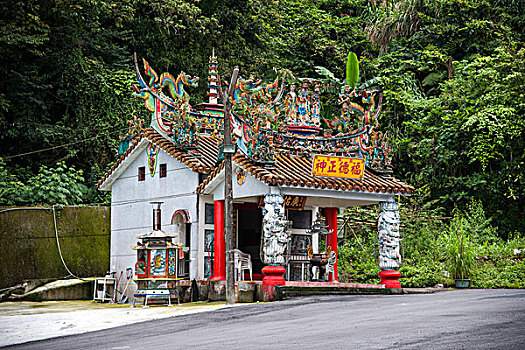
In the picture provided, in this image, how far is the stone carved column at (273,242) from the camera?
51.2 feet

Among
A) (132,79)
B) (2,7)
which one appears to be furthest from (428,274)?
(2,7)

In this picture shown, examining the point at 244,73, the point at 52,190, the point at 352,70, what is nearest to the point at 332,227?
the point at 52,190

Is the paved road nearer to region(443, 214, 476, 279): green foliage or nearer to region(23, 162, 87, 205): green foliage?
region(443, 214, 476, 279): green foliage

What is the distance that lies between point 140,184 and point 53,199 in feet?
13.7

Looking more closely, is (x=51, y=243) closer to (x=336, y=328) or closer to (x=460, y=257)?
(x=460, y=257)

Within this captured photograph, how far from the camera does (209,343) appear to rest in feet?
31.0

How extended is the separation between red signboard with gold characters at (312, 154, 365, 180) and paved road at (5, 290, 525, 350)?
3427mm

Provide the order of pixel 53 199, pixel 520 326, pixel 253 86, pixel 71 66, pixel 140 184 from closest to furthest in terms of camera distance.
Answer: pixel 520 326 → pixel 253 86 → pixel 140 184 → pixel 53 199 → pixel 71 66

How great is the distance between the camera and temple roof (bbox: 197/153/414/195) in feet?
52.0

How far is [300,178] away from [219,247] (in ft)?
8.91

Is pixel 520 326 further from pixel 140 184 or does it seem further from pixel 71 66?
pixel 71 66

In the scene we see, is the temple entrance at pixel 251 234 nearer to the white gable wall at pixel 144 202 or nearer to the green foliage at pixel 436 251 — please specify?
the white gable wall at pixel 144 202

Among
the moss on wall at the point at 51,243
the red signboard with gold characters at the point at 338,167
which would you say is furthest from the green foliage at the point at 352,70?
the red signboard with gold characters at the point at 338,167

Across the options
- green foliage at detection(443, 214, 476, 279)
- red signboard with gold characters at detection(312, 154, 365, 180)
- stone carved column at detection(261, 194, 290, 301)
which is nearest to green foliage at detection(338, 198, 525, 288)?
green foliage at detection(443, 214, 476, 279)
